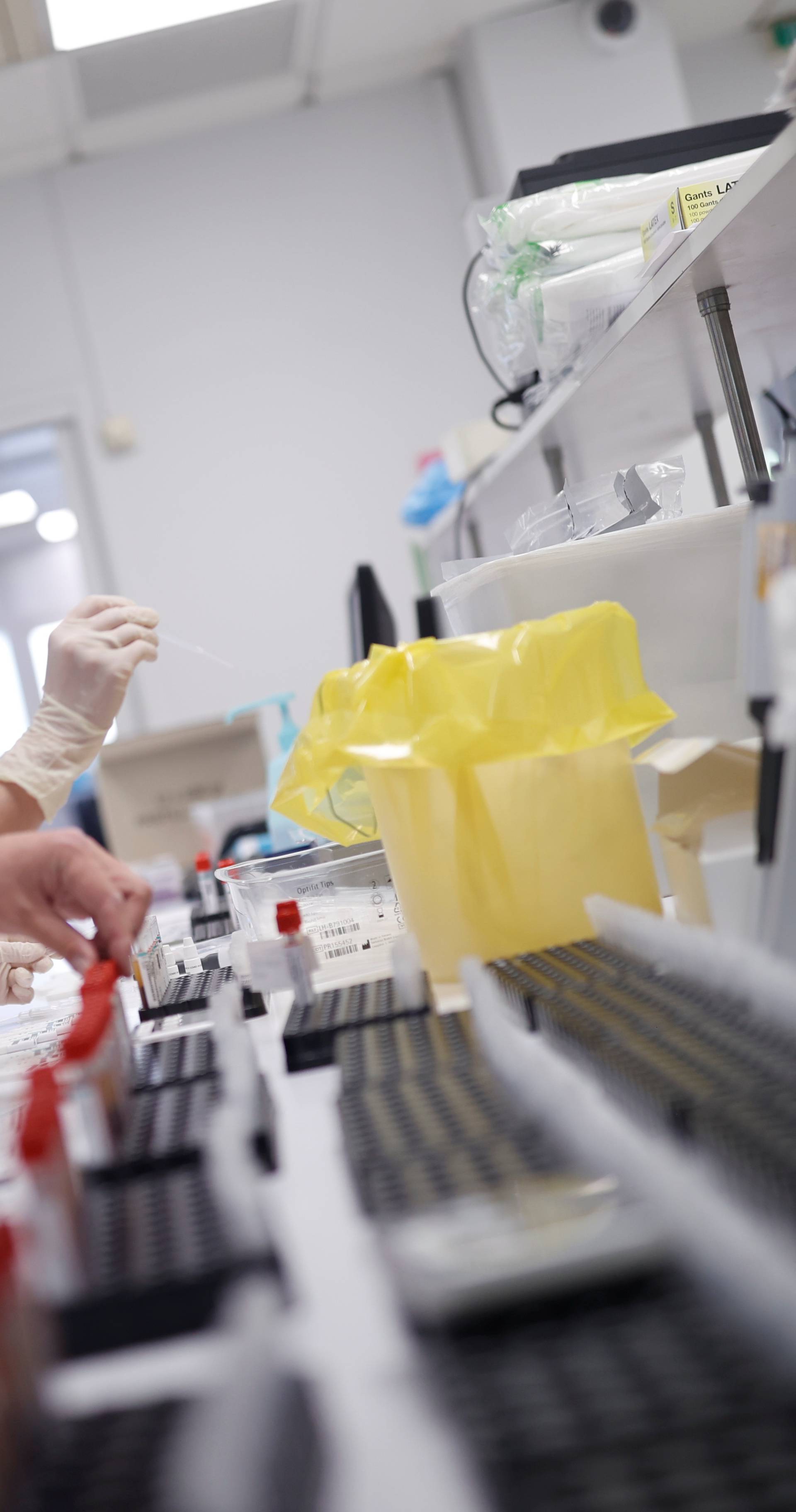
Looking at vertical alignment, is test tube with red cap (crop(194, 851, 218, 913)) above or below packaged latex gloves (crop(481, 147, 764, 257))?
below

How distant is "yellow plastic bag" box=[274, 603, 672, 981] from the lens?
971mm

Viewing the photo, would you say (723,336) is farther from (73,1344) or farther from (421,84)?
(421,84)

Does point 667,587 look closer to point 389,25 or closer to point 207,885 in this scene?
point 207,885

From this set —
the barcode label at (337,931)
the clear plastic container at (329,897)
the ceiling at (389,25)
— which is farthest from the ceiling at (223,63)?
the barcode label at (337,931)

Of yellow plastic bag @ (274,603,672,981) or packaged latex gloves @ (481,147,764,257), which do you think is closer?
yellow plastic bag @ (274,603,672,981)

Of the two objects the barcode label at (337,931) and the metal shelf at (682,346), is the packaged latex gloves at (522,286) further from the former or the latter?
the barcode label at (337,931)

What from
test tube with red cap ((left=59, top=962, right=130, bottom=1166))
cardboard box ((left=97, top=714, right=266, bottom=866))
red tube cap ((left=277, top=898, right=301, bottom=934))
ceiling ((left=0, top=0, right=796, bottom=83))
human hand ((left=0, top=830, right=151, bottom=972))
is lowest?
test tube with red cap ((left=59, top=962, right=130, bottom=1166))

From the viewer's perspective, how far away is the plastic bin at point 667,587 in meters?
1.25

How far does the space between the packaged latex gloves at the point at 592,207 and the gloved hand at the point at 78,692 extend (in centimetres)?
69

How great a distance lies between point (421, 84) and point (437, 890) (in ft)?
13.3

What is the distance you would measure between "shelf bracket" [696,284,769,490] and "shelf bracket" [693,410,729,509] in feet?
2.26

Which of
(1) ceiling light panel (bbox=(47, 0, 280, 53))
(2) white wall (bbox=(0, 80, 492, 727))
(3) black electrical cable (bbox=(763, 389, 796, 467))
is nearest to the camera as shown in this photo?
(3) black electrical cable (bbox=(763, 389, 796, 467))

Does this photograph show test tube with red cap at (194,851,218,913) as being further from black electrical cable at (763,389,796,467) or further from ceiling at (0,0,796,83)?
ceiling at (0,0,796,83)

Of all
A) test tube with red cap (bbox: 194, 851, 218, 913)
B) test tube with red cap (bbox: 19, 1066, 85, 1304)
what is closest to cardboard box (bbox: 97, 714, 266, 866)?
test tube with red cap (bbox: 194, 851, 218, 913)
